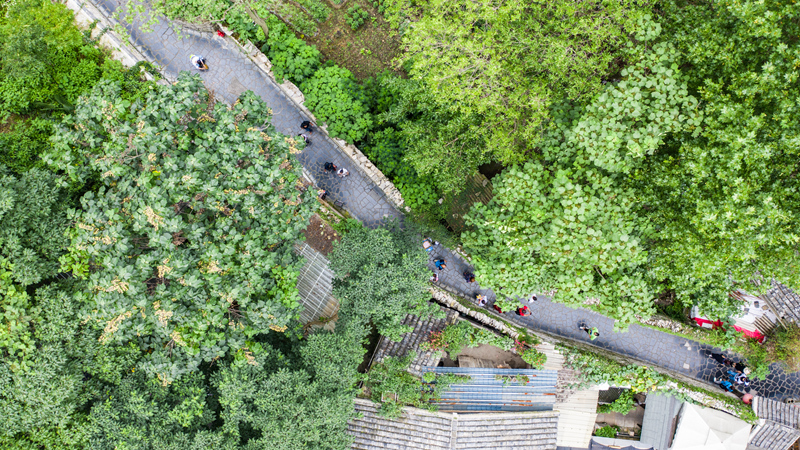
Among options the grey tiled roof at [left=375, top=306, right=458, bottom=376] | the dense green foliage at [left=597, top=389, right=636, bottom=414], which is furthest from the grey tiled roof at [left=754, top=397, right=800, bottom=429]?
the grey tiled roof at [left=375, top=306, right=458, bottom=376]

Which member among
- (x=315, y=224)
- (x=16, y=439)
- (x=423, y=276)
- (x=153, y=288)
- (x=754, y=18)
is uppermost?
(x=754, y=18)

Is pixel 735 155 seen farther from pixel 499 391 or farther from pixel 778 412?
pixel 778 412

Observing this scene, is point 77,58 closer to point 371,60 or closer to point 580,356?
point 371,60

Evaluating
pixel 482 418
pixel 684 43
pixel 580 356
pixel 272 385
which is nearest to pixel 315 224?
pixel 272 385

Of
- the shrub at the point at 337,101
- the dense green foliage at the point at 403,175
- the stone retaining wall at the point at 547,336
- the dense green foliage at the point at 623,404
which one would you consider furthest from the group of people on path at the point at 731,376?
the shrub at the point at 337,101

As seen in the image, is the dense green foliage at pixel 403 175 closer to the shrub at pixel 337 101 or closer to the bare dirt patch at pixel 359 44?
the shrub at pixel 337 101

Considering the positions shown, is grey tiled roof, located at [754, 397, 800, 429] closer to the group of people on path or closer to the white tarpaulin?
the group of people on path
